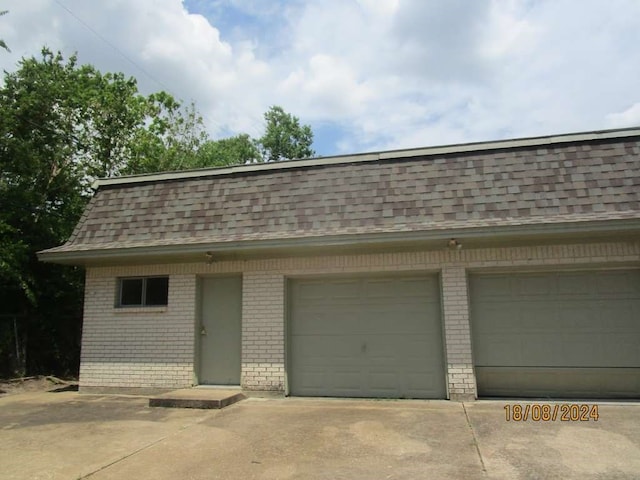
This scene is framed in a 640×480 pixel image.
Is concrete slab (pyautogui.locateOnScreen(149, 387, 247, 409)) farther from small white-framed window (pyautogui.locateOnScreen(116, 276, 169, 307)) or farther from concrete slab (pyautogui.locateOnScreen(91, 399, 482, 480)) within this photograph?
small white-framed window (pyautogui.locateOnScreen(116, 276, 169, 307))

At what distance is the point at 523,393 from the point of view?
26.7 ft

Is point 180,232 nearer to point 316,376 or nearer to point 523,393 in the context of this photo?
point 316,376

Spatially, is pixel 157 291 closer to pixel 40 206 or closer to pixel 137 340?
pixel 137 340

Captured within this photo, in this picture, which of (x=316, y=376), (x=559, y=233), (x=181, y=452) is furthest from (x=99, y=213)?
(x=559, y=233)

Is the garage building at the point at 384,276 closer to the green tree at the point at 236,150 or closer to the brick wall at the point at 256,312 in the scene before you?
the brick wall at the point at 256,312

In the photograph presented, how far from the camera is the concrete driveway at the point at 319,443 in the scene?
479 cm

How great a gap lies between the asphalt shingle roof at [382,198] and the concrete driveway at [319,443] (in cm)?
288

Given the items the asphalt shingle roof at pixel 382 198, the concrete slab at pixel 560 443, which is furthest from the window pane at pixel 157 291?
the concrete slab at pixel 560 443

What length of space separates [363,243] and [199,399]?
366 cm

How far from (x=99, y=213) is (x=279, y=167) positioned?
395 cm

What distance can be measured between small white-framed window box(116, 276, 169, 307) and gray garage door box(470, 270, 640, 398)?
5.89 meters
